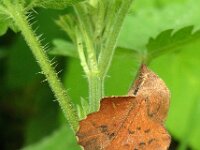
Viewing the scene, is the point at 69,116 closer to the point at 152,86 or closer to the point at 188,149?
the point at 152,86

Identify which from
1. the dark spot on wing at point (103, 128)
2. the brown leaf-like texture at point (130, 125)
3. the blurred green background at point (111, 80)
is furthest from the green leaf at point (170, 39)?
the dark spot on wing at point (103, 128)

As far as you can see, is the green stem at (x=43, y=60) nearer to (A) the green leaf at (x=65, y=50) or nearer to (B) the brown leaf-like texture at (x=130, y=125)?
(B) the brown leaf-like texture at (x=130, y=125)

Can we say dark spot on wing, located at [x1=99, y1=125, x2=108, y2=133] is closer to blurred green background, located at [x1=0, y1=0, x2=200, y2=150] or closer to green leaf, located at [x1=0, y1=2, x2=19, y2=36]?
green leaf, located at [x1=0, y1=2, x2=19, y2=36]

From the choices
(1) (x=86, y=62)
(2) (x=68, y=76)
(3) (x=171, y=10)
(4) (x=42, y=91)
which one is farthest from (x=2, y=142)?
(1) (x=86, y=62)

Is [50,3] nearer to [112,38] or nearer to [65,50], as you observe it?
[112,38]

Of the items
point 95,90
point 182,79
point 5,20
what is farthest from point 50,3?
point 182,79

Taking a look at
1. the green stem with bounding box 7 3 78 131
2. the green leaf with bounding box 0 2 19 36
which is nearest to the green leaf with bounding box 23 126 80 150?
the green leaf with bounding box 0 2 19 36
